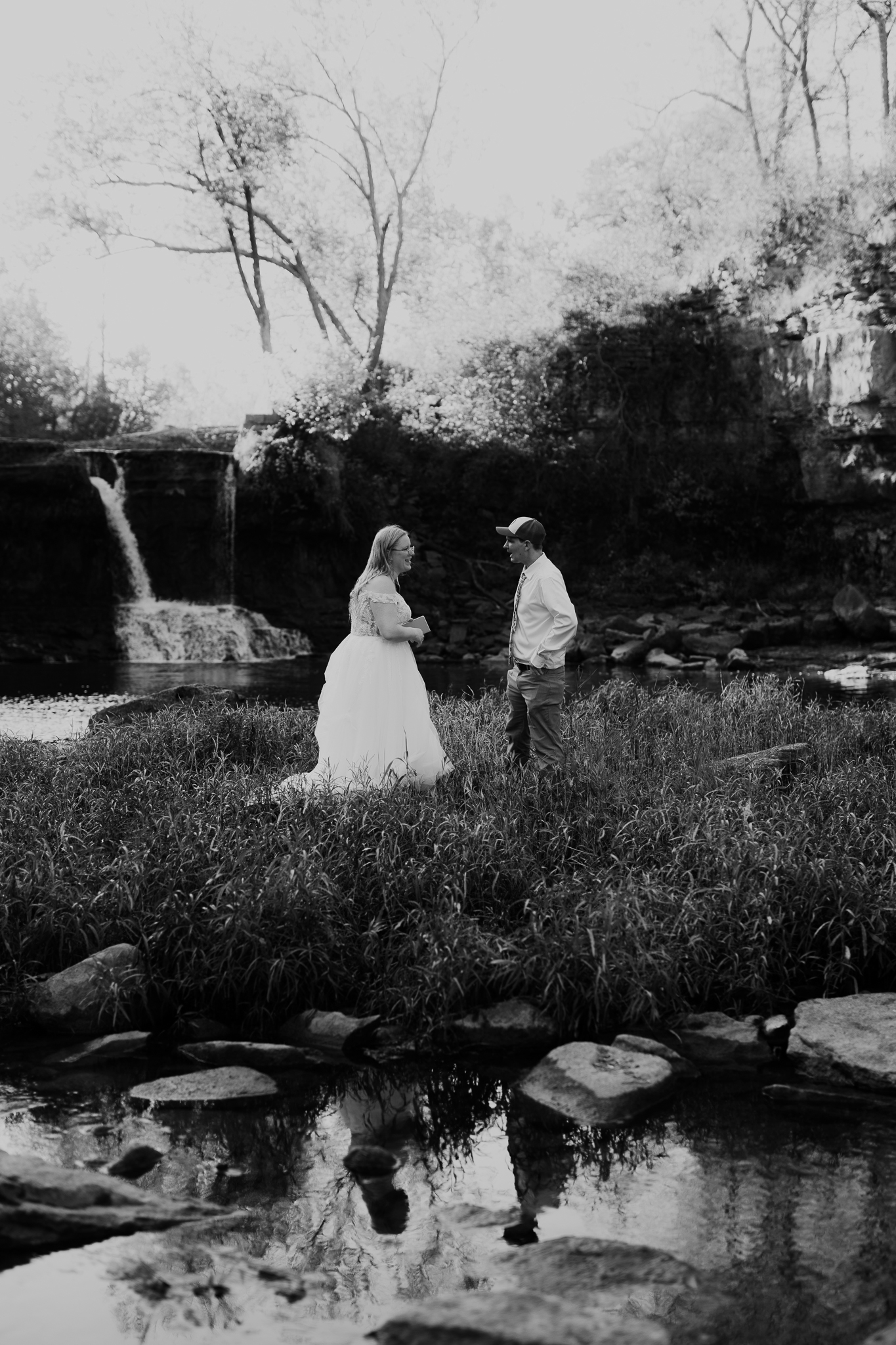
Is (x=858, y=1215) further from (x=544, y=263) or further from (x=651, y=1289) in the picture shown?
(x=544, y=263)

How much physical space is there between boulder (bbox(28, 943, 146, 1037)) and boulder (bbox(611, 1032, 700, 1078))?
2.53m

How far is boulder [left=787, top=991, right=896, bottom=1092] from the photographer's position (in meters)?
5.36

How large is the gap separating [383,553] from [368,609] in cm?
47

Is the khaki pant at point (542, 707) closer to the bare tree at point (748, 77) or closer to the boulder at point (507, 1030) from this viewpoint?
the boulder at point (507, 1030)

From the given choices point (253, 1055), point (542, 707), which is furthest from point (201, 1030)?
point (542, 707)

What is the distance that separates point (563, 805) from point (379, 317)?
2855cm

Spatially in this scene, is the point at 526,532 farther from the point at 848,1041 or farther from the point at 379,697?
the point at 848,1041

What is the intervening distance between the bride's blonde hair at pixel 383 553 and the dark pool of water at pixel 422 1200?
14.2 ft

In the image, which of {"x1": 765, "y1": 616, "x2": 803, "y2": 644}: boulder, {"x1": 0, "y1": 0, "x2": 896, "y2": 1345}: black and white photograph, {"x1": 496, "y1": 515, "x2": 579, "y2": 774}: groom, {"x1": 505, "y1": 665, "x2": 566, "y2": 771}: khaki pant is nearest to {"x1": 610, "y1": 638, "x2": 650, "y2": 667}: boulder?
{"x1": 0, "y1": 0, "x2": 896, "y2": 1345}: black and white photograph

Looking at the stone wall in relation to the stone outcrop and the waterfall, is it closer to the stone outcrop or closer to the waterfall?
the waterfall

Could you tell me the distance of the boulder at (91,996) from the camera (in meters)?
6.03

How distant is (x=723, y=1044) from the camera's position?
579 centimetres

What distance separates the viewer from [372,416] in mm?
32938

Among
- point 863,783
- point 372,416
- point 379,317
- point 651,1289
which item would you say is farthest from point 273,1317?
point 379,317
